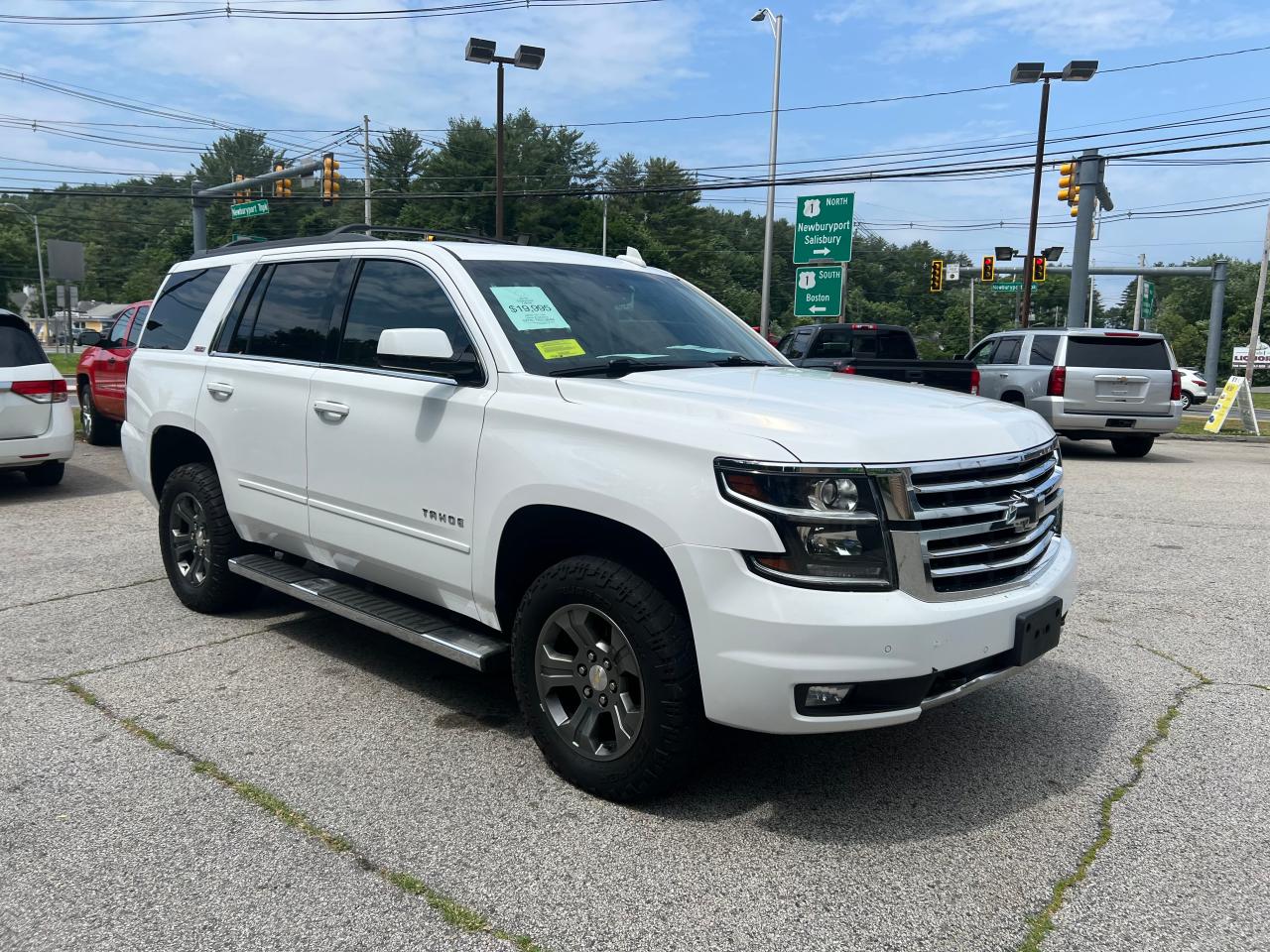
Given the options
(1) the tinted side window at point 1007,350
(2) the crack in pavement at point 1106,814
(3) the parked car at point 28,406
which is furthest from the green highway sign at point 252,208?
(2) the crack in pavement at point 1106,814

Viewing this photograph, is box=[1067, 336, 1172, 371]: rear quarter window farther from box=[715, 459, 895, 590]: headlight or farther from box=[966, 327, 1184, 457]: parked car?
box=[715, 459, 895, 590]: headlight

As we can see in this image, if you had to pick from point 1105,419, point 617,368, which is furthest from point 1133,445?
point 617,368

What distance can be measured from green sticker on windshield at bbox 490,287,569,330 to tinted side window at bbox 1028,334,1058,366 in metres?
11.9

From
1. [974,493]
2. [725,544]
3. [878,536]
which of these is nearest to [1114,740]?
[974,493]

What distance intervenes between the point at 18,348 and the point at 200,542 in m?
5.54

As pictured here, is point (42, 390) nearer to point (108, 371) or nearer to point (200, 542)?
point (108, 371)

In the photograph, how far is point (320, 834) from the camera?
Result: 3.18m

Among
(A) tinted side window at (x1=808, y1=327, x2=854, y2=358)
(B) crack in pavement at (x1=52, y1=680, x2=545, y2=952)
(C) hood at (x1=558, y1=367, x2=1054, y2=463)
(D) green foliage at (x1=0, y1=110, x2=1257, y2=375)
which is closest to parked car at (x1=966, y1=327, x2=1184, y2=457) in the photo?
(A) tinted side window at (x1=808, y1=327, x2=854, y2=358)

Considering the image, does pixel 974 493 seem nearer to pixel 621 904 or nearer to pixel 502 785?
pixel 621 904

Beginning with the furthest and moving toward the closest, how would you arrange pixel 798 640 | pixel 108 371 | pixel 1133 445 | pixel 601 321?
pixel 1133 445, pixel 108 371, pixel 601 321, pixel 798 640

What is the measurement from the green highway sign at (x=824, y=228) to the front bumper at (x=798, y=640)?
59.6 ft

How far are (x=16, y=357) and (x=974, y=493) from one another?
9.34 metres

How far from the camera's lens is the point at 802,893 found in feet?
9.46

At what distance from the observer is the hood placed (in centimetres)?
301
